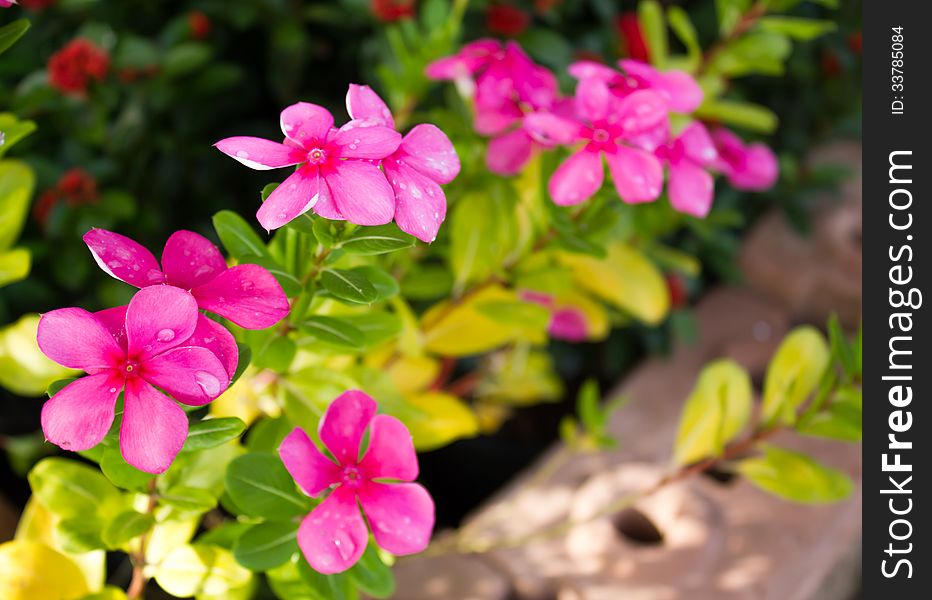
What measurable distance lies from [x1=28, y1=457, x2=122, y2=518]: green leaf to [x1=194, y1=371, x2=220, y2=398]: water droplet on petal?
0.79ft

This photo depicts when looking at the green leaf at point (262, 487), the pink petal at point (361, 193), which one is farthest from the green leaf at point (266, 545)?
the pink petal at point (361, 193)

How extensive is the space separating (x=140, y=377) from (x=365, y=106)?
0.19 m

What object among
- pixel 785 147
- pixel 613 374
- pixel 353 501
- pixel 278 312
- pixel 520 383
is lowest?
pixel 613 374

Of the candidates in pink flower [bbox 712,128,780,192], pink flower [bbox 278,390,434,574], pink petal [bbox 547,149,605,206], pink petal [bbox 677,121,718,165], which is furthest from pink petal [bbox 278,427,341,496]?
pink flower [bbox 712,128,780,192]

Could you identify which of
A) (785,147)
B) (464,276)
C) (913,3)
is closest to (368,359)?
(464,276)

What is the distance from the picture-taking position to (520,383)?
4.15ft

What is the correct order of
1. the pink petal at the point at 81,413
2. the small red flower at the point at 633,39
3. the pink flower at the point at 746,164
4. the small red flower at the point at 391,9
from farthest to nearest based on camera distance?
1. the small red flower at the point at 633,39
2. the small red flower at the point at 391,9
3. the pink flower at the point at 746,164
4. the pink petal at the point at 81,413

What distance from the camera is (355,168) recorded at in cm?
45

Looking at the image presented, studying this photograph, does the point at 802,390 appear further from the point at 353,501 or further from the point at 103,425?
the point at 103,425

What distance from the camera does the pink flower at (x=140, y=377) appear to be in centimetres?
42

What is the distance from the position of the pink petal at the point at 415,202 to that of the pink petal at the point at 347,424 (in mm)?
102

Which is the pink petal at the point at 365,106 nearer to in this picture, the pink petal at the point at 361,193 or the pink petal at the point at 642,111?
the pink petal at the point at 361,193

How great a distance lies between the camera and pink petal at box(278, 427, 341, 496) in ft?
1.59

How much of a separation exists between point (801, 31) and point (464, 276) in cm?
39
